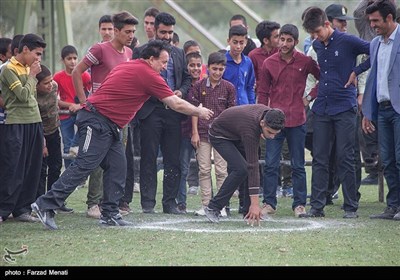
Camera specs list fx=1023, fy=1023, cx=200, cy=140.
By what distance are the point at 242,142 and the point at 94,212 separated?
1.78 m

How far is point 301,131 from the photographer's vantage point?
11.1 meters

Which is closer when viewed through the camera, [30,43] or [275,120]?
[275,120]

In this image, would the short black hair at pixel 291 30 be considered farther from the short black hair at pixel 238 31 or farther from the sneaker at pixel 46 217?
the sneaker at pixel 46 217

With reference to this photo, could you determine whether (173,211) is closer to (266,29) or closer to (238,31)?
(238,31)

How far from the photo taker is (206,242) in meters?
→ 8.84

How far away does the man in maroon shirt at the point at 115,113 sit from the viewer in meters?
9.83

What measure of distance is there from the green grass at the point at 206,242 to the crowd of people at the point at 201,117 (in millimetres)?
292

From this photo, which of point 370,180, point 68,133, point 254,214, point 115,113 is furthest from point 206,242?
point 370,180

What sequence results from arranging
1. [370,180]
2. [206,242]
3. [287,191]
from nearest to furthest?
[206,242], [287,191], [370,180]

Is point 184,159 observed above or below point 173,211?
above

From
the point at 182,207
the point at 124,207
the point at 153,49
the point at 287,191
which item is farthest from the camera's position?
the point at 287,191
